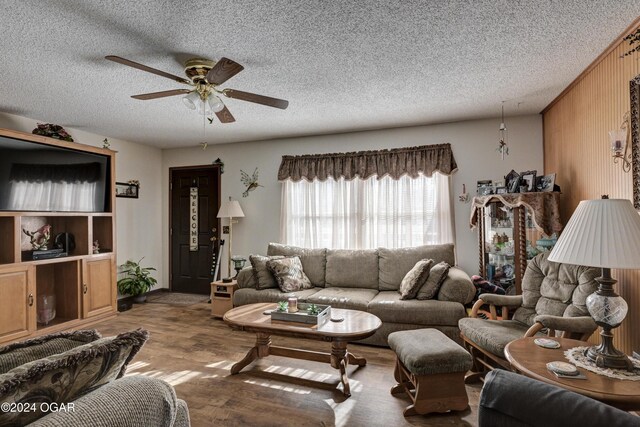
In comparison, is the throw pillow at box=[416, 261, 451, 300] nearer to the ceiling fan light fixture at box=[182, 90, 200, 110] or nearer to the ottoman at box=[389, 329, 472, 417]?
the ottoman at box=[389, 329, 472, 417]

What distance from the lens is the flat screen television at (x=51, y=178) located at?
3533 mm

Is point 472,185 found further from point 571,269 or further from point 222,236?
point 222,236

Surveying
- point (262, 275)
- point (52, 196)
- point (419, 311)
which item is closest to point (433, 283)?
point (419, 311)

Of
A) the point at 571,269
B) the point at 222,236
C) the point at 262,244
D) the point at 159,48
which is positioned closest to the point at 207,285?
the point at 222,236

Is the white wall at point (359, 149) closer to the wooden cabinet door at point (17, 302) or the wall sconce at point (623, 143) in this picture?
the wall sconce at point (623, 143)

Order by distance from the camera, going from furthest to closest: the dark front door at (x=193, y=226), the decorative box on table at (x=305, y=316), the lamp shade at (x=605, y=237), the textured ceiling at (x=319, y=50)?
the dark front door at (x=193, y=226) < the decorative box on table at (x=305, y=316) < the textured ceiling at (x=319, y=50) < the lamp shade at (x=605, y=237)

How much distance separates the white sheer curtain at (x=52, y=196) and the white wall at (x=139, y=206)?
869mm

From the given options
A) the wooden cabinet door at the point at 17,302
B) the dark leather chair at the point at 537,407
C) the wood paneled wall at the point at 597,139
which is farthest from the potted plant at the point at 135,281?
the wood paneled wall at the point at 597,139

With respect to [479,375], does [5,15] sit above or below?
above

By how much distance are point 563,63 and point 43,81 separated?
14.1 ft

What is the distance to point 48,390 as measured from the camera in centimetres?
89

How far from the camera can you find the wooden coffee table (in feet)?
8.23

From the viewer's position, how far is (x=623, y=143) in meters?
2.30

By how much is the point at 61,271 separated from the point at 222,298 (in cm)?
200
